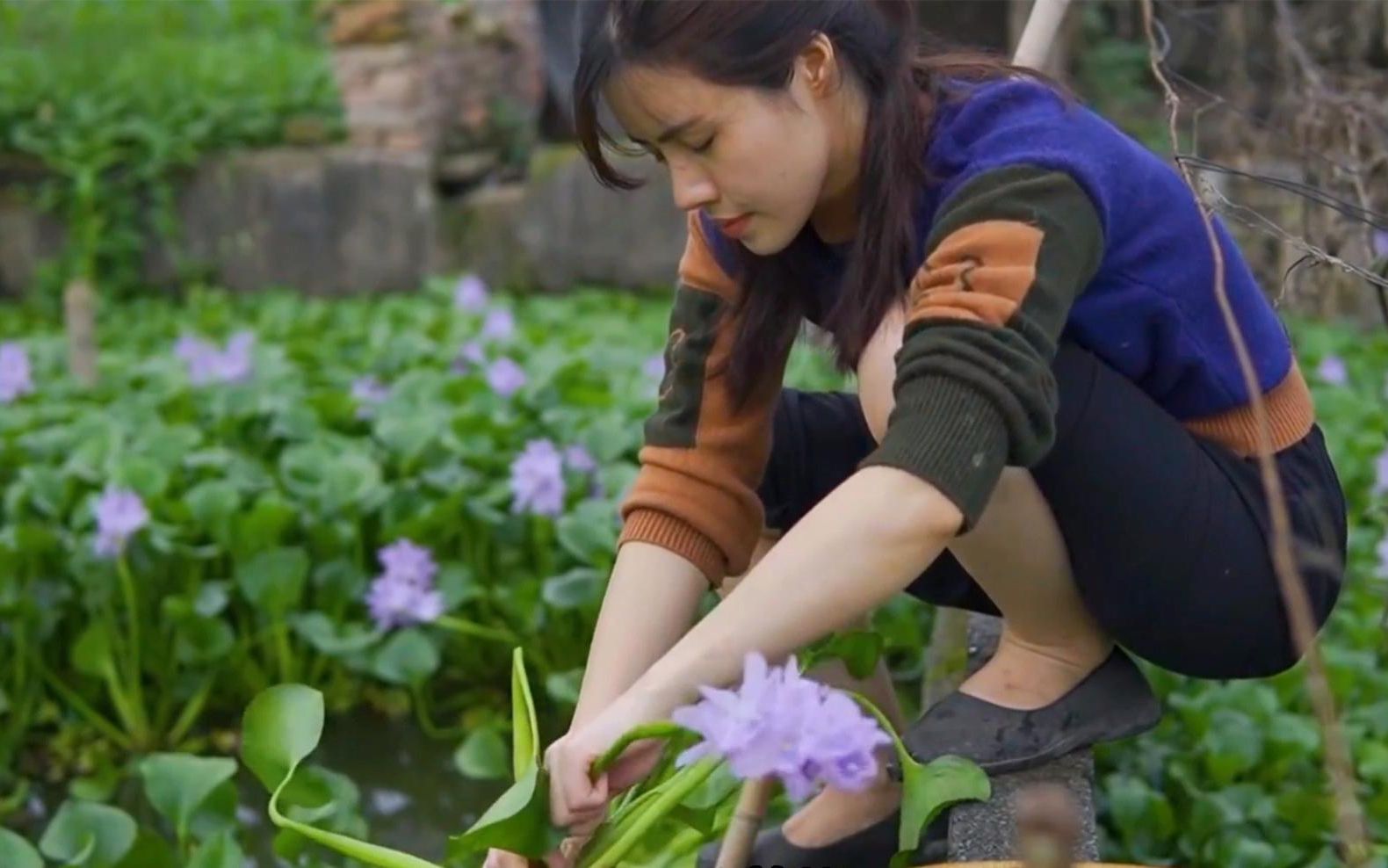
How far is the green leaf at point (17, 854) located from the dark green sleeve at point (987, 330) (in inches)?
26.8

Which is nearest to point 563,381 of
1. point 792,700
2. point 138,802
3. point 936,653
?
point 138,802

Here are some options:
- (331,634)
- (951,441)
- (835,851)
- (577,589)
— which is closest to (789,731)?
(951,441)

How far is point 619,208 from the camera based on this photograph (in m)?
4.84

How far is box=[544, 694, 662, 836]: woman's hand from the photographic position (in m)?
1.12

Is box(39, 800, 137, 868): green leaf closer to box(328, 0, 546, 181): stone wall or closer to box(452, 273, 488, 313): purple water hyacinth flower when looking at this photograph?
box(452, 273, 488, 313): purple water hyacinth flower

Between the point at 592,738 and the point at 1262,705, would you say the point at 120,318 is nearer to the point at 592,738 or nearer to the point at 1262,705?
the point at 1262,705

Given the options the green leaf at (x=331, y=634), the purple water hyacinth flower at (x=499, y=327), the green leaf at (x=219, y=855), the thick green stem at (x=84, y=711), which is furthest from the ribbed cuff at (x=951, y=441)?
the purple water hyacinth flower at (x=499, y=327)

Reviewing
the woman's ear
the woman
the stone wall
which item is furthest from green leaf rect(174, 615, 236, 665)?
the stone wall

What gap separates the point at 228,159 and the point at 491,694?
2.96m

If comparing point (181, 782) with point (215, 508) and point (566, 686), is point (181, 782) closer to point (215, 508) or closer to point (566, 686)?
point (566, 686)

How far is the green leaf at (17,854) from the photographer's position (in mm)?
1385

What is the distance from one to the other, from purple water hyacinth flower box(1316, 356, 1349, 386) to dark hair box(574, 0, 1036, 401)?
1720 mm

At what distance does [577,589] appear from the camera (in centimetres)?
209

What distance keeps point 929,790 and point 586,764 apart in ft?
0.66
